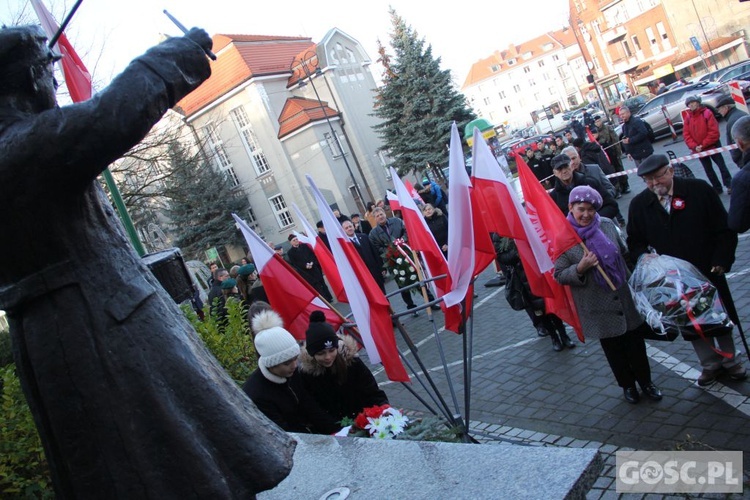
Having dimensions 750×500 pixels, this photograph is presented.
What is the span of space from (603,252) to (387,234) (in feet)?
23.4

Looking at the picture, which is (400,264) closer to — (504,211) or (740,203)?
(504,211)

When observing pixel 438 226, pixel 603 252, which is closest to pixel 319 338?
pixel 603 252

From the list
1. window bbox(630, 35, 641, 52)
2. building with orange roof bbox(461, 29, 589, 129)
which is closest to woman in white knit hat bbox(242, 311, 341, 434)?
window bbox(630, 35, 641, 52)

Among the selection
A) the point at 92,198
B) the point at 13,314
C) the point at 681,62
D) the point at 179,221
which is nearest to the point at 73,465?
the point at 13,314

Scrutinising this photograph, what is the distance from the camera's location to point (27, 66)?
6.01 ft

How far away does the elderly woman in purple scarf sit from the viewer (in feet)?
17.1

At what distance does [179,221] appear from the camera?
39.8 meters

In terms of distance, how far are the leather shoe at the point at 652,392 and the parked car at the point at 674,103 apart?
2257 cm

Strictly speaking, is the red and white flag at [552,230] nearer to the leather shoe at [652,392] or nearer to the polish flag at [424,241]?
the leather shoe at [652,392]

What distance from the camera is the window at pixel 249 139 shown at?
4344 cm

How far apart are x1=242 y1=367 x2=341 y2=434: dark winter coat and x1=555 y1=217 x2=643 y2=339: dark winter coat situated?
2.24 meters

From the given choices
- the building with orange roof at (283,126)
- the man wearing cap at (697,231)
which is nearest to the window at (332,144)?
the building with orange roof at (283,126)

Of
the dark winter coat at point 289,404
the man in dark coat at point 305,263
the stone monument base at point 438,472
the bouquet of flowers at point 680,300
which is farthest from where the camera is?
the man in dark coat at point 305,263

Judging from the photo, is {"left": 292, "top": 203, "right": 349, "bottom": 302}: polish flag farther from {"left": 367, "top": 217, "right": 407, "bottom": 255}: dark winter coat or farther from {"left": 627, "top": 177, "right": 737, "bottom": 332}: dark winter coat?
{"left": 367, "top": 217, "right": 407, "bottom": 255}: dark winter coat
